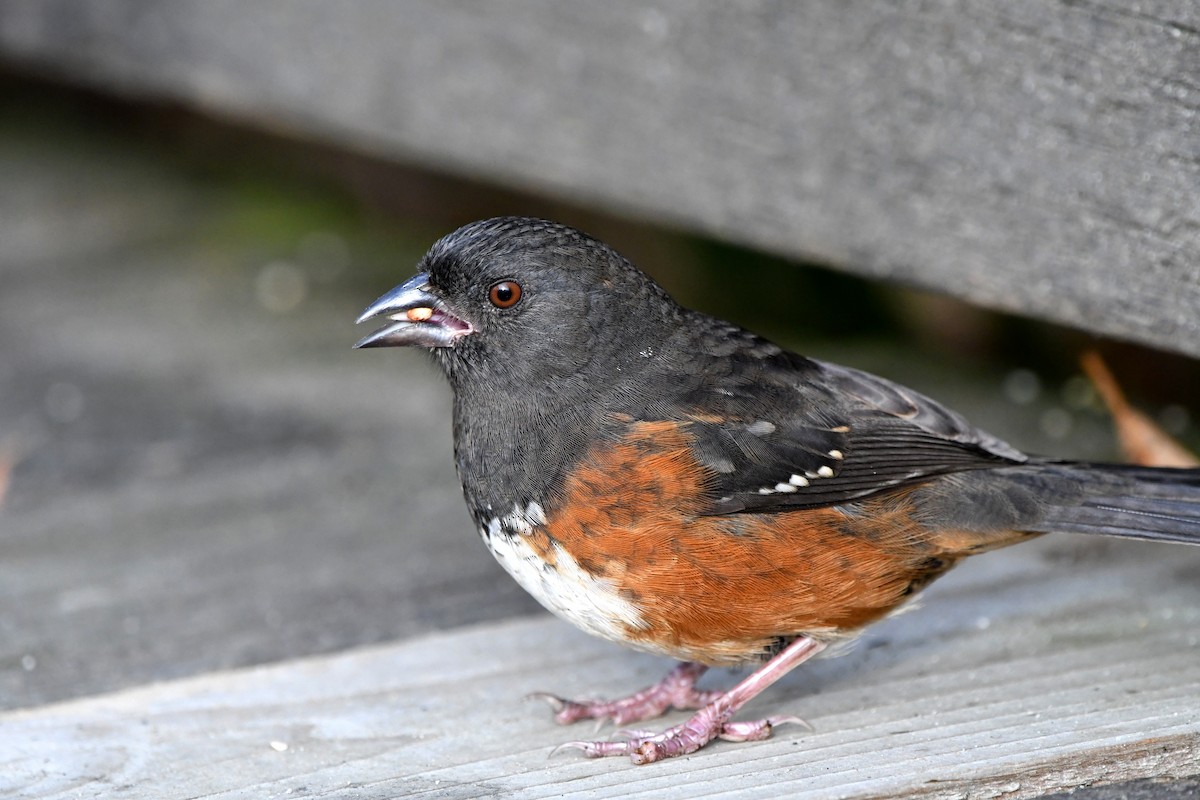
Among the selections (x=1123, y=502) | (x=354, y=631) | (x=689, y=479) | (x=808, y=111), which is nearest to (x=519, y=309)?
(x=689, y=479)

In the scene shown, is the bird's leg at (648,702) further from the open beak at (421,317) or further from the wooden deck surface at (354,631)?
the open beak at (421,317)

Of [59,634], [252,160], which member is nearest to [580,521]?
[59,634]

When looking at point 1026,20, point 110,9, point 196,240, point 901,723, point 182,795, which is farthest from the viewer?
point 196,240

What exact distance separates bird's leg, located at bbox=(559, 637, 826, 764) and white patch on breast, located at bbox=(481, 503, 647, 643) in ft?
0.61

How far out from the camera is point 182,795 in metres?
2.29

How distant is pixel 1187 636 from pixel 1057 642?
23 cm

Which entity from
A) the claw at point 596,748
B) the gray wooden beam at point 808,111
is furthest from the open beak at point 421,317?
the gray wooden beam at point 808,111

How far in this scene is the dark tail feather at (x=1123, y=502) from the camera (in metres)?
2.56

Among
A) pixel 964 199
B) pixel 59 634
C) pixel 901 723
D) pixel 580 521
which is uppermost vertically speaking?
pixel 964 199

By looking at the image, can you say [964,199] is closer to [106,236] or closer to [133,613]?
[133,613]

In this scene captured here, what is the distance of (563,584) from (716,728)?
37 cm

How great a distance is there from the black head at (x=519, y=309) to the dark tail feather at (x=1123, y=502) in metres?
0.80

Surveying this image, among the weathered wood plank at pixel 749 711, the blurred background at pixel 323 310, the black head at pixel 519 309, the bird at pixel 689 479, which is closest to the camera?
the weathered wood plank at pixel 749 711

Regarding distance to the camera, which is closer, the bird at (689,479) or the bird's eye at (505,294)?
the bird at (689,479)
